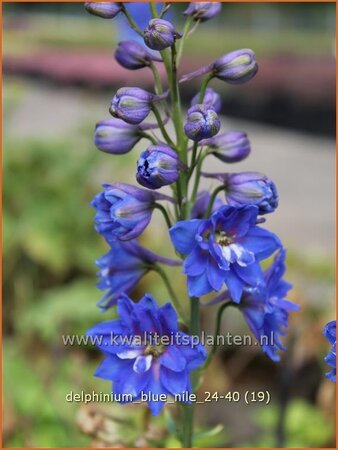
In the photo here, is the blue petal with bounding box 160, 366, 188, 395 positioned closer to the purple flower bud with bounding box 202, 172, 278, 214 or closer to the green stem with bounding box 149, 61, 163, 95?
the purple flower bud with bounding box 202, 172, 278, 214

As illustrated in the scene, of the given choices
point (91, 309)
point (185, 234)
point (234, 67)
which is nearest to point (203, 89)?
point (234, 67)

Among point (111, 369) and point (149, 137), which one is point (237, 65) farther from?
point (111, 369)

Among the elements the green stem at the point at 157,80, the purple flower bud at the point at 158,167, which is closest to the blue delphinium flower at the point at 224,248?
the purple flower bud at the point at 158,167

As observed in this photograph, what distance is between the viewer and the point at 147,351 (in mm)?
1569

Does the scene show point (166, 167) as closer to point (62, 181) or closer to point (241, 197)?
point (241, 197)

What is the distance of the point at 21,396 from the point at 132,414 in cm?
47

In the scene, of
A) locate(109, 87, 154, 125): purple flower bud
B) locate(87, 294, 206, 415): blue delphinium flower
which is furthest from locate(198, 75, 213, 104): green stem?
locate(87, 294, 206, 415): blue delphinium flower

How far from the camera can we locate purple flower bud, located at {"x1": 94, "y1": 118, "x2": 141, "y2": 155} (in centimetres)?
165

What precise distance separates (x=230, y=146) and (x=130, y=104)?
10.1 inches

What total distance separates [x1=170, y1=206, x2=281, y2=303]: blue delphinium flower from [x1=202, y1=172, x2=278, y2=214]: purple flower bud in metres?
0.05

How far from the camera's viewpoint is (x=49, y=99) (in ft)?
54.1

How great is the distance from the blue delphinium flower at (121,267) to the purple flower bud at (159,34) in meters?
0.47

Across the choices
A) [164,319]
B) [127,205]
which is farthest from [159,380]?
[127,205]

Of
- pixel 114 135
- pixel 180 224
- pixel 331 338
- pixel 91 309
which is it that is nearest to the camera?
pixel 331 338
